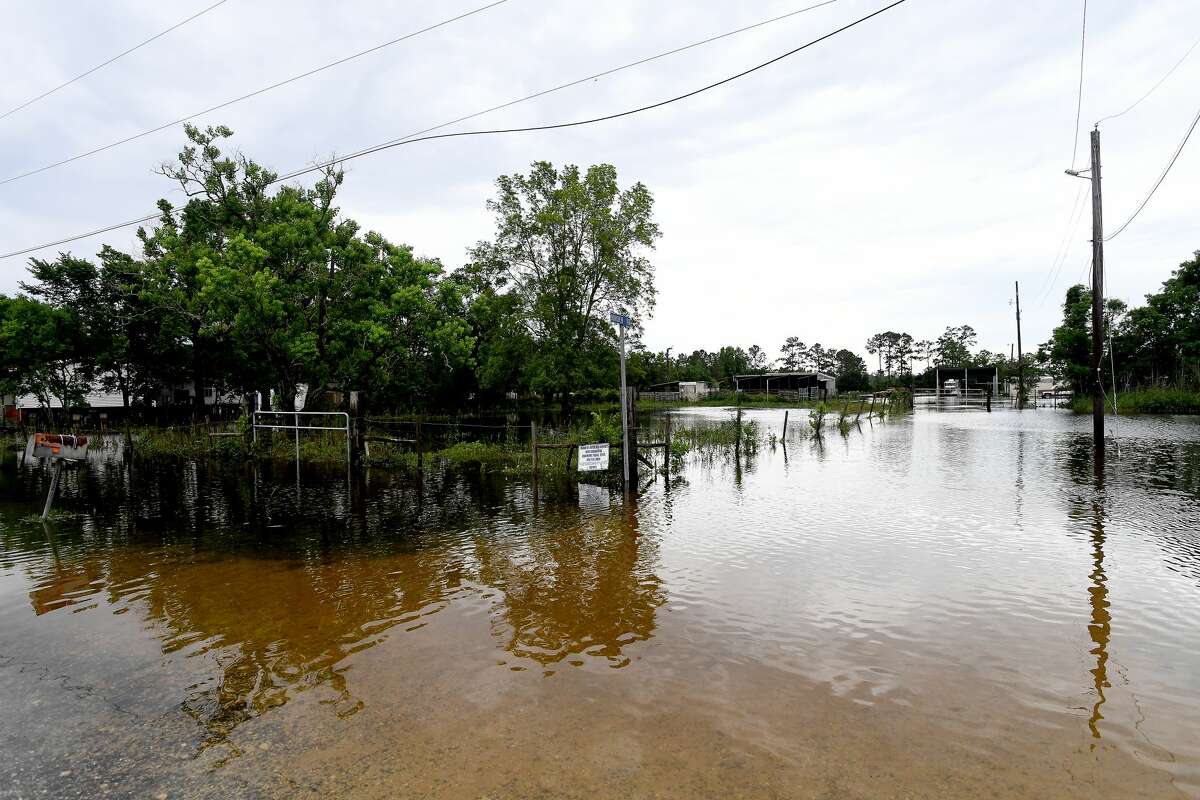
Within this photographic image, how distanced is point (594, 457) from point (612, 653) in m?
8.40

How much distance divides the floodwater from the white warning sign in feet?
6.98

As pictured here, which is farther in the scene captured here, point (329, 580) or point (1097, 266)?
point (1097, 266)

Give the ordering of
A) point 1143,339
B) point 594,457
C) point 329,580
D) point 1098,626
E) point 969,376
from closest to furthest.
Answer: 1. point 1098,626
2. point 329,580
3. point 594,457
4. point 1143,339
5. point 969,376

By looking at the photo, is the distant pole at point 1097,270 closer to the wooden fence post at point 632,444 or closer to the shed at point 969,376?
the wooden fence post at point 632,444

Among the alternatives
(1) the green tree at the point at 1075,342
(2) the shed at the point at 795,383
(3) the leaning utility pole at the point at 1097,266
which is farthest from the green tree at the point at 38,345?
(1) the green tree at the point at 1075,342

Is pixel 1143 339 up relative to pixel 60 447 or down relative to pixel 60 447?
up

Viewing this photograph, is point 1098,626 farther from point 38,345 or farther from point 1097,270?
point 38,345

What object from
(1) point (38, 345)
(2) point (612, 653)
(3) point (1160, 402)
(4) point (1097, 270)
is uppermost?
(4) point (1097, 270)

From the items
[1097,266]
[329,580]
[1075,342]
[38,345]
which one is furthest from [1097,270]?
[38,345]

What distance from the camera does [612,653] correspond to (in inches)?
218

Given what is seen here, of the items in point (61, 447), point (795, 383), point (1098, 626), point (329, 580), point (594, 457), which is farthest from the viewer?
point (795, 383)

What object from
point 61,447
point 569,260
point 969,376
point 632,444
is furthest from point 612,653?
point 969,376

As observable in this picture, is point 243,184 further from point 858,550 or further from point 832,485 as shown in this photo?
point 858,550

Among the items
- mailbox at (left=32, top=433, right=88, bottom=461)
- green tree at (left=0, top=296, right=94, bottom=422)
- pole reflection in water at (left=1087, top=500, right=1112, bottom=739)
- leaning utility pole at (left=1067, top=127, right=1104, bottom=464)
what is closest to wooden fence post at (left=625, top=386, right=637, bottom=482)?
pole reflection in water at (left=1087, top=500, right=1112, bottom=739)
